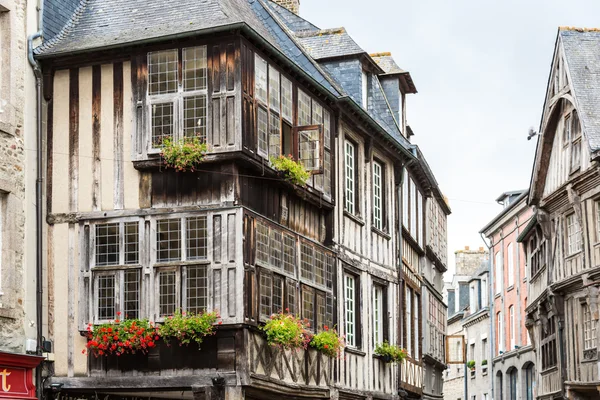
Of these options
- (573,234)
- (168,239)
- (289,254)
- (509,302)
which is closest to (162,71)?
(168,239)

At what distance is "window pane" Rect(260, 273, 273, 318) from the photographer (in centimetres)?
1563

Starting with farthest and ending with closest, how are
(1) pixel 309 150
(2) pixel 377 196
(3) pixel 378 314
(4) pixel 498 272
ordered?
(4) pixel 498 272
(2) pixel 377 196
(3) pixel 378 314
(1) pixel 309 150

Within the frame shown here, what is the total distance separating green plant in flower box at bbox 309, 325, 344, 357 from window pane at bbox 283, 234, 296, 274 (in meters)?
1.13

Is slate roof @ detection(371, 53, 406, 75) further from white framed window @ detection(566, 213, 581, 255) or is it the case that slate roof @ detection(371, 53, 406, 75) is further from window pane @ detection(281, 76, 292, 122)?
window pane @ detection(281, 76, 292, 122)

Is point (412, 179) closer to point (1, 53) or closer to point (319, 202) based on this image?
point (319, 202)

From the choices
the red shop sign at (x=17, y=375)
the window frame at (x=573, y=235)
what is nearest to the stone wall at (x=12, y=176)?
the red shop sign at (x=17, y=375)

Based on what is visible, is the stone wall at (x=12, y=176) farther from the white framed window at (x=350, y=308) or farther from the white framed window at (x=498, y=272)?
the white framed window at (x=498, y=272)

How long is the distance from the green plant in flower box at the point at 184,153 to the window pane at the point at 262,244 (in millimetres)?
1271

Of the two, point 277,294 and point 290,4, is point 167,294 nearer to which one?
point 277,294

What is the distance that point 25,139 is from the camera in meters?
15.4

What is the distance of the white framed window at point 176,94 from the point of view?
1548 cm

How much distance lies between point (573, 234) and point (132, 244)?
13.5 meters

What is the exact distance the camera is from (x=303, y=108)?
58.4 ft

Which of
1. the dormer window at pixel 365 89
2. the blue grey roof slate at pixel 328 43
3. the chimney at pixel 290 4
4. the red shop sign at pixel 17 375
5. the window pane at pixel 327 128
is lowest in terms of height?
the red shop sign at pixel 17 375
